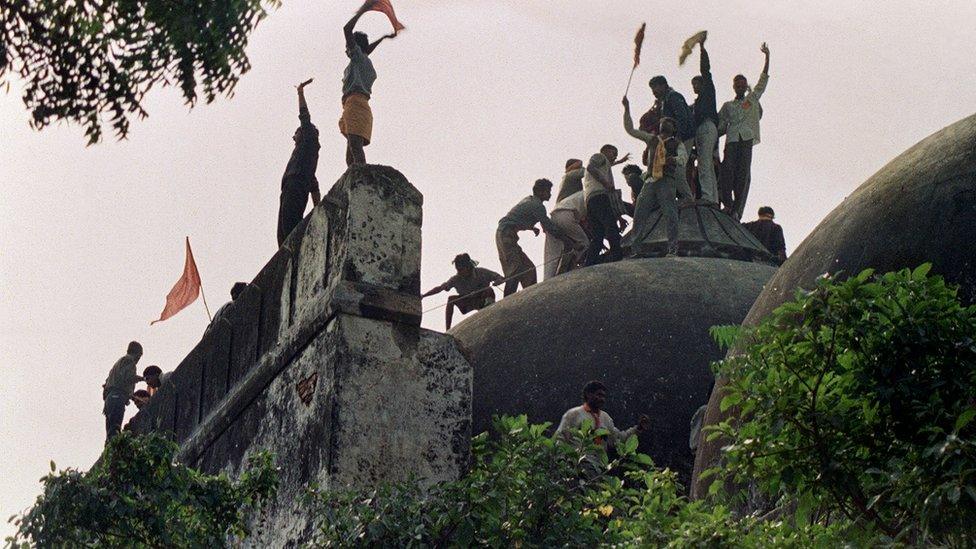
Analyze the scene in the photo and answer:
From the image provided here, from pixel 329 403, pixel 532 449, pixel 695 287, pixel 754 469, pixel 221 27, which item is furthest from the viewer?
pixel 695 287

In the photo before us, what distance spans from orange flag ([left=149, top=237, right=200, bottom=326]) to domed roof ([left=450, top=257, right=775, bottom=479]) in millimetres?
3072

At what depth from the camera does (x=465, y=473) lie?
10023mm

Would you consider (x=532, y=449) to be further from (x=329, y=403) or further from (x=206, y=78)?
(x=206, y=78)

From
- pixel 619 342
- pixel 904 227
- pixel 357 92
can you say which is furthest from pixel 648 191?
pixel 904 227

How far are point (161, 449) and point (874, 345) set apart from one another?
10.6 feet

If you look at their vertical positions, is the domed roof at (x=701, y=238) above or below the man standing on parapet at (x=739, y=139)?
below

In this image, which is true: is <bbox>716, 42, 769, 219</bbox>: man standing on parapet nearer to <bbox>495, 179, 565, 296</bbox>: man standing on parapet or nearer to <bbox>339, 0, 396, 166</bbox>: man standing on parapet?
<bbox>495, 179, 565, 296</bbox>: man standing on parapet

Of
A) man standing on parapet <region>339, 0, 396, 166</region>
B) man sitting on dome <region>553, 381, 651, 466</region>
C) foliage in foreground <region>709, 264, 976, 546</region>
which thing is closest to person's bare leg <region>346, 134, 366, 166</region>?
man standing on parapet <region>339, 0, 396, 166</region>

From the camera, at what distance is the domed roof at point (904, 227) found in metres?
9.87

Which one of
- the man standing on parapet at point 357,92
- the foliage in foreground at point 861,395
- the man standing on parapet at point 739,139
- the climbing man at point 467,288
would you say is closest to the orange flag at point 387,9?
the man standing on parapet at point 357,92

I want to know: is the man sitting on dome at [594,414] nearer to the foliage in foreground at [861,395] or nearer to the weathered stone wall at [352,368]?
the weathered stone wall at [352,368]

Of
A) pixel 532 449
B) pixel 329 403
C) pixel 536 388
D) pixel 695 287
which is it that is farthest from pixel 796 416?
pixel 695 287

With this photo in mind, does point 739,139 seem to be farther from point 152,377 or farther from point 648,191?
point 152,377

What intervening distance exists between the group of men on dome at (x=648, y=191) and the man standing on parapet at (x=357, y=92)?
297 cm
